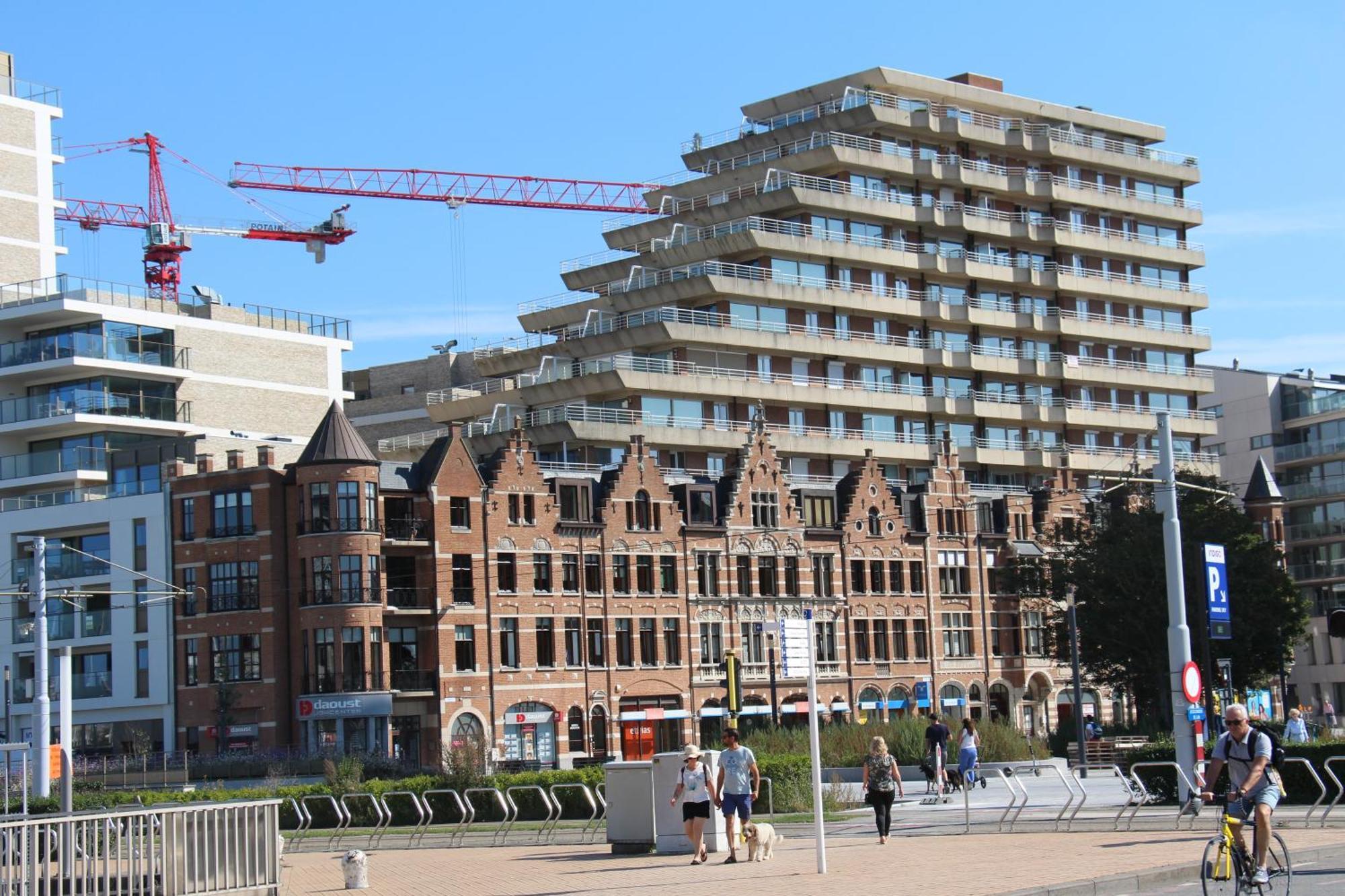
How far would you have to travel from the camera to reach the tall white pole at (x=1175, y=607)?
3016 centimetres

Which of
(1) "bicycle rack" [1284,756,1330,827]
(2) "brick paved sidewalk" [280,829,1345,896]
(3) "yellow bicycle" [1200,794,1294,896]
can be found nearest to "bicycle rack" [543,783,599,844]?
(2) "brick paved sidewalk" [280,829,1345,896]

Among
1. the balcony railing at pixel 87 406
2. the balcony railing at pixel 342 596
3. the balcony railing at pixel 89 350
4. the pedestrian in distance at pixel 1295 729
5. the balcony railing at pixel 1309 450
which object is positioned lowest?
the pedestrian in distance at pixel 1295 729

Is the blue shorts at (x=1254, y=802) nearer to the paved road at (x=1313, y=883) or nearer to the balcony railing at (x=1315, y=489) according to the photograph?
the paved road at (x=1313, y=883)

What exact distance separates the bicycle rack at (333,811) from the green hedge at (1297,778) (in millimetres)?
16105

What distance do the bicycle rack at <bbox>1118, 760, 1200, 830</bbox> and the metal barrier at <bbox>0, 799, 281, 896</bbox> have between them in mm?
13376

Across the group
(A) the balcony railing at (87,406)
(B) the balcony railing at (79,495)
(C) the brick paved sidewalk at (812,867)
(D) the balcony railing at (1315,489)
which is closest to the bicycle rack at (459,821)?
(C) the brick paved sidewalk at (812,867)

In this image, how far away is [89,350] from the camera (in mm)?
81688

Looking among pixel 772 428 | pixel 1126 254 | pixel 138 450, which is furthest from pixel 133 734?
pixel 1126 254

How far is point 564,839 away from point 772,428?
5669 cm

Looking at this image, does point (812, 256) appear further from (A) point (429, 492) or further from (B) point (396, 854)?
(B) point (396, 854)

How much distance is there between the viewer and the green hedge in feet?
107

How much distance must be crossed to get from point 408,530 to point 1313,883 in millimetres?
52194

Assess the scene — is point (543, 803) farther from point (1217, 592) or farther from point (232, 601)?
point (232, 601)

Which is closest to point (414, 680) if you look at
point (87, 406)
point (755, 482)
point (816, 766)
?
point (755, 482)
